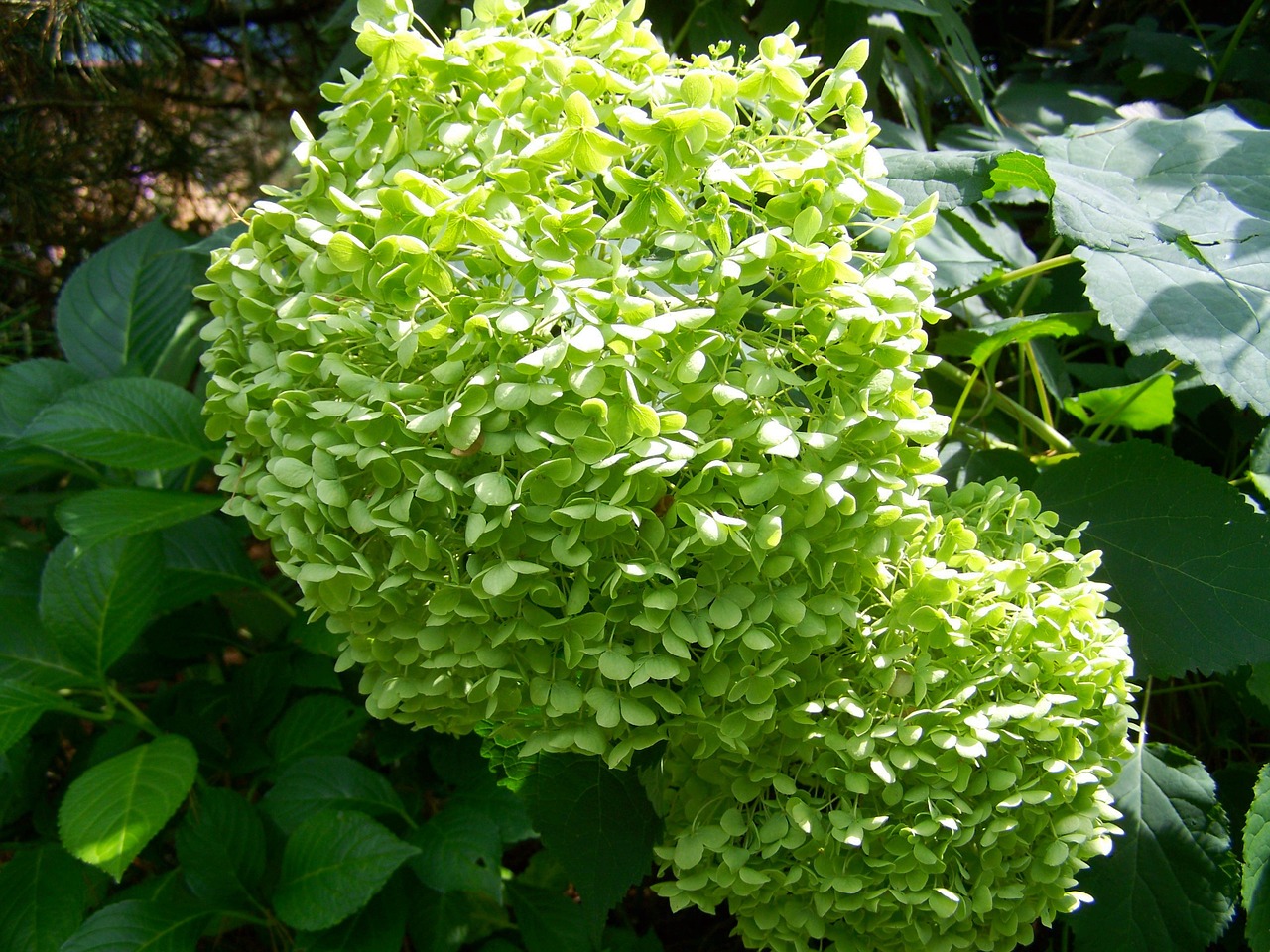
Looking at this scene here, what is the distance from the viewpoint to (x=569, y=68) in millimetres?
734

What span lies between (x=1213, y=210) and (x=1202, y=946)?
0.79 meters

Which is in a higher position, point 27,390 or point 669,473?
point 669,473

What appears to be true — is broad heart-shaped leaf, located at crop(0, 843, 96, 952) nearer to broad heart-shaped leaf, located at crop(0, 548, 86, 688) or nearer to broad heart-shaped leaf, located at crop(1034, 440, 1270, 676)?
broad heart-shaped leaf, located at crop(0, 548, 86, 688)

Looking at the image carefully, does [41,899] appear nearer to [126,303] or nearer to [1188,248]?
[126,303]

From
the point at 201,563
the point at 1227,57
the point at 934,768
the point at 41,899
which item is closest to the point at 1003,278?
the point at 934,768

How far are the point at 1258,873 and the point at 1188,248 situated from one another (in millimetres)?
633

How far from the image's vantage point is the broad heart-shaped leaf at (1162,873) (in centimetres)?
99

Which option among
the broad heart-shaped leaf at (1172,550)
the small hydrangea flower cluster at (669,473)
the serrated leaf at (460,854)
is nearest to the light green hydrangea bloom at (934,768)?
the small hydrangea flower cluster at (669,473)

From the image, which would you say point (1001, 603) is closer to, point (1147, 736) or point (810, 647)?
point (810, 647)

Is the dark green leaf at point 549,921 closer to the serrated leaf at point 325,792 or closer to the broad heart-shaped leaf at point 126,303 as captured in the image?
the serrated leaf at point 325,792

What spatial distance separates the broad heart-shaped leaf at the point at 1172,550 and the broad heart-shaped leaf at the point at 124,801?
1114mm

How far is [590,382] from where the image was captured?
25.1 inches

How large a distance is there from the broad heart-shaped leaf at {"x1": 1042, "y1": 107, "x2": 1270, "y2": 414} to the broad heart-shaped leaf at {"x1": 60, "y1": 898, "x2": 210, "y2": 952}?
1.26 meters

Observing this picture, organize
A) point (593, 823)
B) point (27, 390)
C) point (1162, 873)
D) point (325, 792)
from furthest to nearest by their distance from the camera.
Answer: point (27, 390) → point (325, 792) → point (1162, 873) → point (593, 823)
